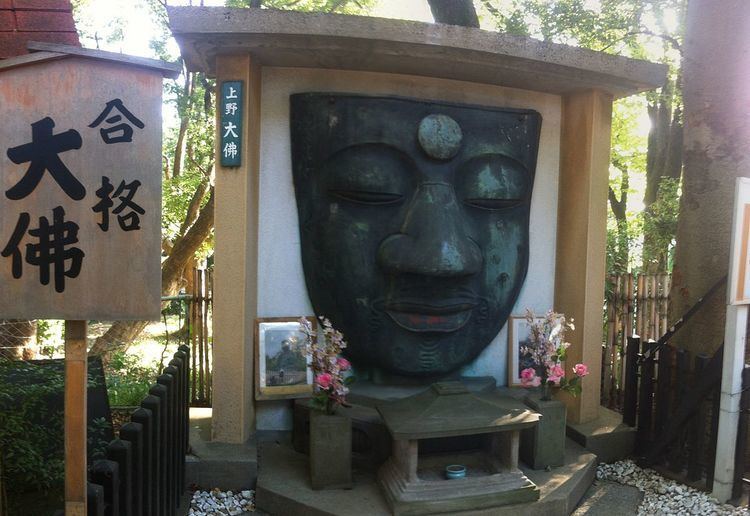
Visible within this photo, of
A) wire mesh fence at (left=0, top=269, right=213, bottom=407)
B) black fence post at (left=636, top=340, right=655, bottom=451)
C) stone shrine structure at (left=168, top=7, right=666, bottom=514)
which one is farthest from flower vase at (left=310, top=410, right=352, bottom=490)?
black fence post at (left=636, top=340, right=655, bottom=451)

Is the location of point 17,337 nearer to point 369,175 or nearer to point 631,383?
point 369,175

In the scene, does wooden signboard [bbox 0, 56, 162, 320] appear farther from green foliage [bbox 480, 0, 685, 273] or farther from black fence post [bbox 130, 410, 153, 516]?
green foliage [bbox 480, 0, 685, 273]

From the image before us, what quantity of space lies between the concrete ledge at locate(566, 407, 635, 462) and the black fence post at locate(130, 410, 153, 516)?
329 centimetres

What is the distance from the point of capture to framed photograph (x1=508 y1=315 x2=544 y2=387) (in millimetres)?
4820

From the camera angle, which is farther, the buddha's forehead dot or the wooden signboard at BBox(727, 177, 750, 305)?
the buddha's forehead dot

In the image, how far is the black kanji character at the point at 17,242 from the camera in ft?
6.84

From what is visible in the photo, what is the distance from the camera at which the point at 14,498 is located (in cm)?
340

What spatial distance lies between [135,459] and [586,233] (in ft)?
12.2

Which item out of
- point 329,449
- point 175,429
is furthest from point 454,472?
point 175,429

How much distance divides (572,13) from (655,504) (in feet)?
24.0

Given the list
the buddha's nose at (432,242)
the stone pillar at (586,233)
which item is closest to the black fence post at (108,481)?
the buddha's nose at (432,242)

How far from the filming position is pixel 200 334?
5395 millimetres

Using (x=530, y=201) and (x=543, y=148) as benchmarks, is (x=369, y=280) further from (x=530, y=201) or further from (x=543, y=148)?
(x=543, y=148)

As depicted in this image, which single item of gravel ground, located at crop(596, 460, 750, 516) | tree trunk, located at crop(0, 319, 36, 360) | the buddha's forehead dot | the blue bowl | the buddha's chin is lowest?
gravel ground, located at crop(596, 460, 750, 516)
